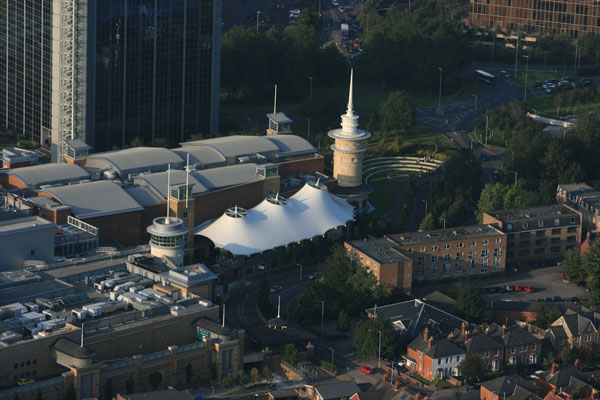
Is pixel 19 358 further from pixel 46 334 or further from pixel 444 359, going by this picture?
pixel 444 359

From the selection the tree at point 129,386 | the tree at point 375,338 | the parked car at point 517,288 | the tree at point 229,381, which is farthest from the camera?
the parked car at point 517,288

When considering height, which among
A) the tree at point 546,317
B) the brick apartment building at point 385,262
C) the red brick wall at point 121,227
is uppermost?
the red brick wall at point 121,227

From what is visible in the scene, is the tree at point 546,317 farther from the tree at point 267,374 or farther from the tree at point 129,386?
the tree at point 129,386

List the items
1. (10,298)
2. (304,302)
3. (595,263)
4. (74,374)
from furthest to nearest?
(595,263)
(304,302)
(10,298)
(74,374)

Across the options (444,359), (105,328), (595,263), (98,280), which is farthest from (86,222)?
(595,263)

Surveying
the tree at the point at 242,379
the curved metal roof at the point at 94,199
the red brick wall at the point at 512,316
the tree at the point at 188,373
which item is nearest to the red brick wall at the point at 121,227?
the curved metal roof at the point at 94,199

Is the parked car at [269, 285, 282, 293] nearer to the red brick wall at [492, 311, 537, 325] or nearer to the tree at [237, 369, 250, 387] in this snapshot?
the red brick wall at [492, 311, 537, 325]

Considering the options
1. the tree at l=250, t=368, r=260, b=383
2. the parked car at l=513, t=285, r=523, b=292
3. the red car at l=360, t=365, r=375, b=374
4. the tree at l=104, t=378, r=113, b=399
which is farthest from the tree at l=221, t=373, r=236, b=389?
the parked car at l=513, t=285, r=523, b=292
